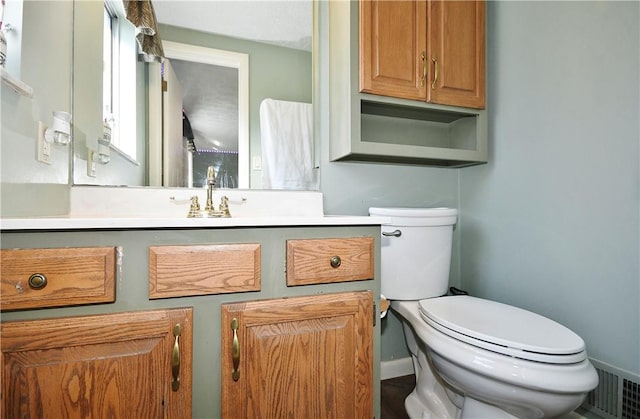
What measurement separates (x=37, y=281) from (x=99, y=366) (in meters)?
0.24

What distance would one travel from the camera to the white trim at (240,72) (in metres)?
1.26

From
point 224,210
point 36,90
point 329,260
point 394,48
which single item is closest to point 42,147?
point 36,90

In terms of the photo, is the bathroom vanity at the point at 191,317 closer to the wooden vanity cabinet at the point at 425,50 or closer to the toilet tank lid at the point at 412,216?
the toilet tank lid at the point at 412,216

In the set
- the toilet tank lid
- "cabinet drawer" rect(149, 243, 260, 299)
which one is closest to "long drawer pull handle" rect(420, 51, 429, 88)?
the toilet tank lid

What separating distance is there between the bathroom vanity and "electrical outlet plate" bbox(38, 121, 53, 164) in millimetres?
339

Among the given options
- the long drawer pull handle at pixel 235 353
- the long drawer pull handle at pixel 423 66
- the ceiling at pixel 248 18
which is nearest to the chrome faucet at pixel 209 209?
the long drawer pull handle at pixel 235 353

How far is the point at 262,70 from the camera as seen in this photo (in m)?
1.34

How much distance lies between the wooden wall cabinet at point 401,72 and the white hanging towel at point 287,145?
123 millimetres

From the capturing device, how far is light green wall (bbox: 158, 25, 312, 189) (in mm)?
1268

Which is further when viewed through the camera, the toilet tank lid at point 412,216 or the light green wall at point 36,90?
the toilet tank lid at point 412,216

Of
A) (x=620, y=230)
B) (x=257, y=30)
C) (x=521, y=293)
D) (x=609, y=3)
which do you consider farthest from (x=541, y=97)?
(x=257, y=30)

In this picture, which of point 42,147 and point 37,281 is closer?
point 37,281

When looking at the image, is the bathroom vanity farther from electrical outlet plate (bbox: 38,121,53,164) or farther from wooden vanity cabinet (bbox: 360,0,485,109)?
wooden vanity cabinet (bbox: 360,0,485,109)

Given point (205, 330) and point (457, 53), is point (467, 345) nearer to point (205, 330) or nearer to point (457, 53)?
point (205, 330)
